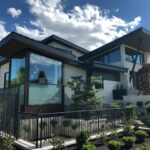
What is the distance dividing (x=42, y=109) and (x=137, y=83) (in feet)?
40.1

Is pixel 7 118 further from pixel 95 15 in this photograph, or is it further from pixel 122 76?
pixel 122 76

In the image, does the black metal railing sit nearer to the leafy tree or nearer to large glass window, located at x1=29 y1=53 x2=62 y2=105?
the leafy tree

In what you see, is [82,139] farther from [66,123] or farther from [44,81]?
[44,81]

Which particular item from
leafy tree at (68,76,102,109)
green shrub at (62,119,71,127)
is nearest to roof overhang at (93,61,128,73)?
leafy tree at (68,76,102,109)

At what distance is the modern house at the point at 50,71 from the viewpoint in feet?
36.0

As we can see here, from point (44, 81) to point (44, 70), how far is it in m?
0.64

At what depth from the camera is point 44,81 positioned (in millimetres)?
11750

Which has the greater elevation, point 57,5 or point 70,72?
point 57,5

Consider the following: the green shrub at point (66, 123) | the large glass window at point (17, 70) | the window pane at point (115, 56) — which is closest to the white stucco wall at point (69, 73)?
the large glass window at point (17, 70)

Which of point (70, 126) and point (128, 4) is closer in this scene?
point (70, 126)

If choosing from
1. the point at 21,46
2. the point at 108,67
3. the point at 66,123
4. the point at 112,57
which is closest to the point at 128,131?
the point at 66,123

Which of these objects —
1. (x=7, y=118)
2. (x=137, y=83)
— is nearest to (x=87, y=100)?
(x=7, y=118)

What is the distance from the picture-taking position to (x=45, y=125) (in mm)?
8102

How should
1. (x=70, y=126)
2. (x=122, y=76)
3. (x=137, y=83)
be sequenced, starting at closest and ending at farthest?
(x=70, y=126) < (x=122, y=76) < (x=137, y=83)
